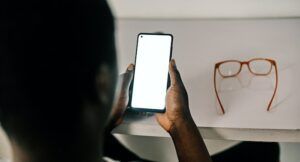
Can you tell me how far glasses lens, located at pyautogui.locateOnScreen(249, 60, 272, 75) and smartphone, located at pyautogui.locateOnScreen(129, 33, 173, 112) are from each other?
137 millimetres

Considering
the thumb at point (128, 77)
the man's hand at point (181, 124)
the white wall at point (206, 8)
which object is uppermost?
the white wall at point (206, 8)

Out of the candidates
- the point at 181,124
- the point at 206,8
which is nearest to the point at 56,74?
the point at 181,124

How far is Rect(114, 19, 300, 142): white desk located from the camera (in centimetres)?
51

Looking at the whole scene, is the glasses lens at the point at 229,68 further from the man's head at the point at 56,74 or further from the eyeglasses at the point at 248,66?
the man's head at the point at 56,74

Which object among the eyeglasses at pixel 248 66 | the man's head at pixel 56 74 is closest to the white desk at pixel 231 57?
the eyeglasses at pixel 248 66

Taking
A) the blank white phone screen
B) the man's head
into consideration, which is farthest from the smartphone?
the man's head

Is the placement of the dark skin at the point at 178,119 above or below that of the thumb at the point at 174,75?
below

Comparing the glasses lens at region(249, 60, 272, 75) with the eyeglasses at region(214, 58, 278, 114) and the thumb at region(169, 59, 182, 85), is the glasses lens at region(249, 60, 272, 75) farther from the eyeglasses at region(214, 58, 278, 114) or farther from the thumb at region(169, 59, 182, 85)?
the thumb at region(169, 59, 182, 85)

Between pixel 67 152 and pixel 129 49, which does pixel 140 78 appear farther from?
pixel 67 152

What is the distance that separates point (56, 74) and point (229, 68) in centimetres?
40

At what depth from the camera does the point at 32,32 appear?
21cm

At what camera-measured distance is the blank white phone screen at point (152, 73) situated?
546 mm

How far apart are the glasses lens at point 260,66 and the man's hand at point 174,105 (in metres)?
0.12

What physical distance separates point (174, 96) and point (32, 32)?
0.35 metres
